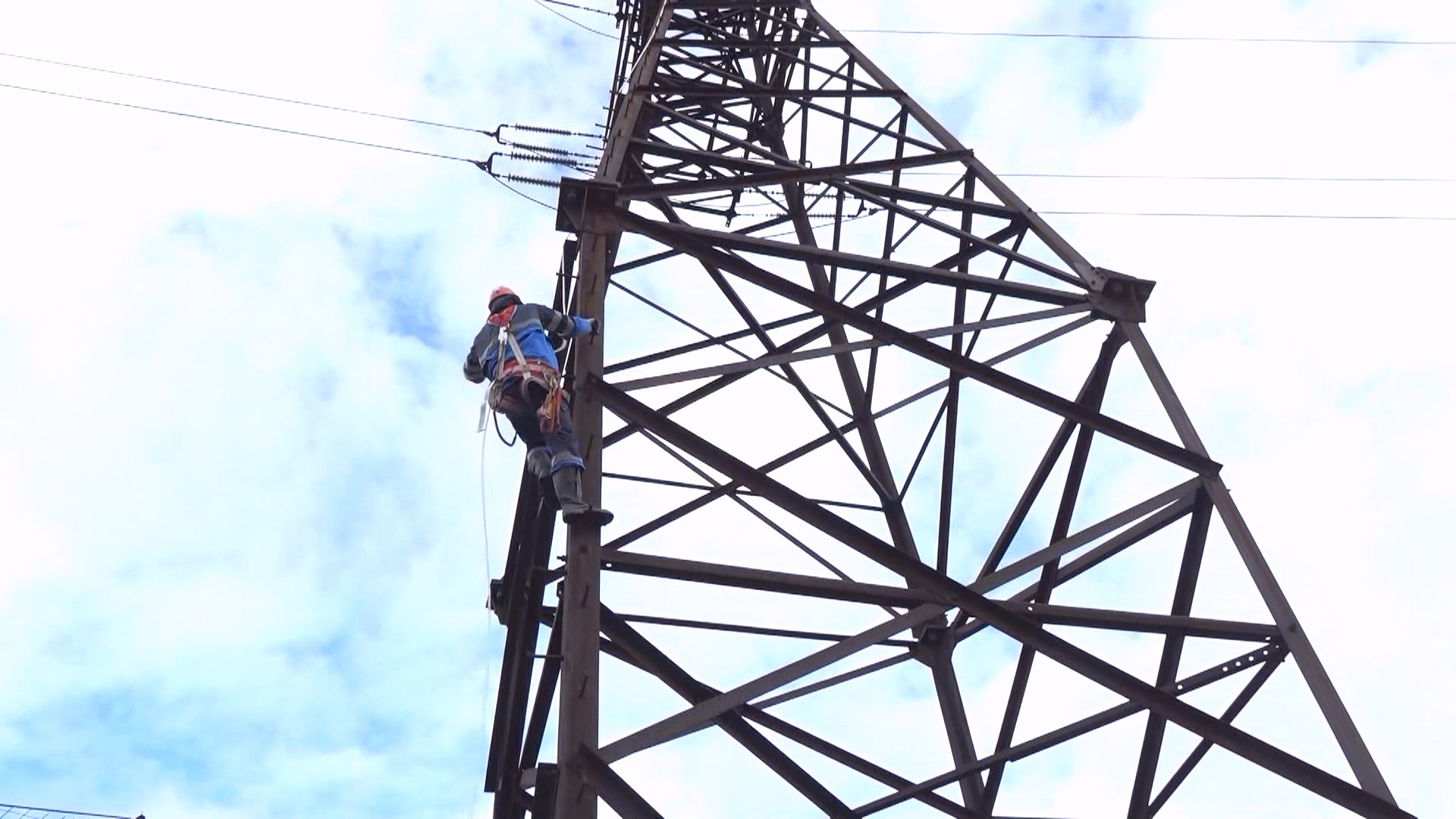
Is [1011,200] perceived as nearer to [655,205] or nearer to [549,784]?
[655,205]

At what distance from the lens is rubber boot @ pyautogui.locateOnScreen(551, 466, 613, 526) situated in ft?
20.1

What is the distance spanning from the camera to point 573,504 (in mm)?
6230

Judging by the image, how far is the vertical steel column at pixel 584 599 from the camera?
5270 mm

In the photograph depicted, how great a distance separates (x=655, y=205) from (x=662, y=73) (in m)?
1.81

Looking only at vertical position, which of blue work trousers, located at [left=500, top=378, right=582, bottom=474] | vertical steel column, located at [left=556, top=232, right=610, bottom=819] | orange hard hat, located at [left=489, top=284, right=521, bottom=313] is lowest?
vertical steel column, located at [left=556, top=232, right=610, bottom=819]

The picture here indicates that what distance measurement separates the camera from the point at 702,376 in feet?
24.5

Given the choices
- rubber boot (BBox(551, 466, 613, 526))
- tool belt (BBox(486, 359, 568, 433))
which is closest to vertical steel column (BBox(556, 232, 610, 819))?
rubber boot (BBox(551, 466, 613, 526))

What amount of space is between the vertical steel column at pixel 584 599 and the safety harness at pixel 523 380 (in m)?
0.17

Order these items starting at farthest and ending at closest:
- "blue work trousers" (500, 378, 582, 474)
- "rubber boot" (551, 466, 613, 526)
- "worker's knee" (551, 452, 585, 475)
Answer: "blue work trousers" (500, 378, 582, 474), "worker's knee" (551, 452, 585, 475), "rubber boot" (551, 466, 613, 526)

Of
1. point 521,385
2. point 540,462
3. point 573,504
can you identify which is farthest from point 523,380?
point 573,504

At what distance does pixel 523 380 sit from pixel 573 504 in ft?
3.88

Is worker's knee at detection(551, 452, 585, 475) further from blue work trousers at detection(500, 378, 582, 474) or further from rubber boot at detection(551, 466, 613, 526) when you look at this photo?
blue work trousers at detection(500, 378, 582, 474)

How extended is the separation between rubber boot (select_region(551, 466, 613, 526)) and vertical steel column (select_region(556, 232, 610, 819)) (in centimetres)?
3

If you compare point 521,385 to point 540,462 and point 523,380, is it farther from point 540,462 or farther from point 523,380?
point 540,462
